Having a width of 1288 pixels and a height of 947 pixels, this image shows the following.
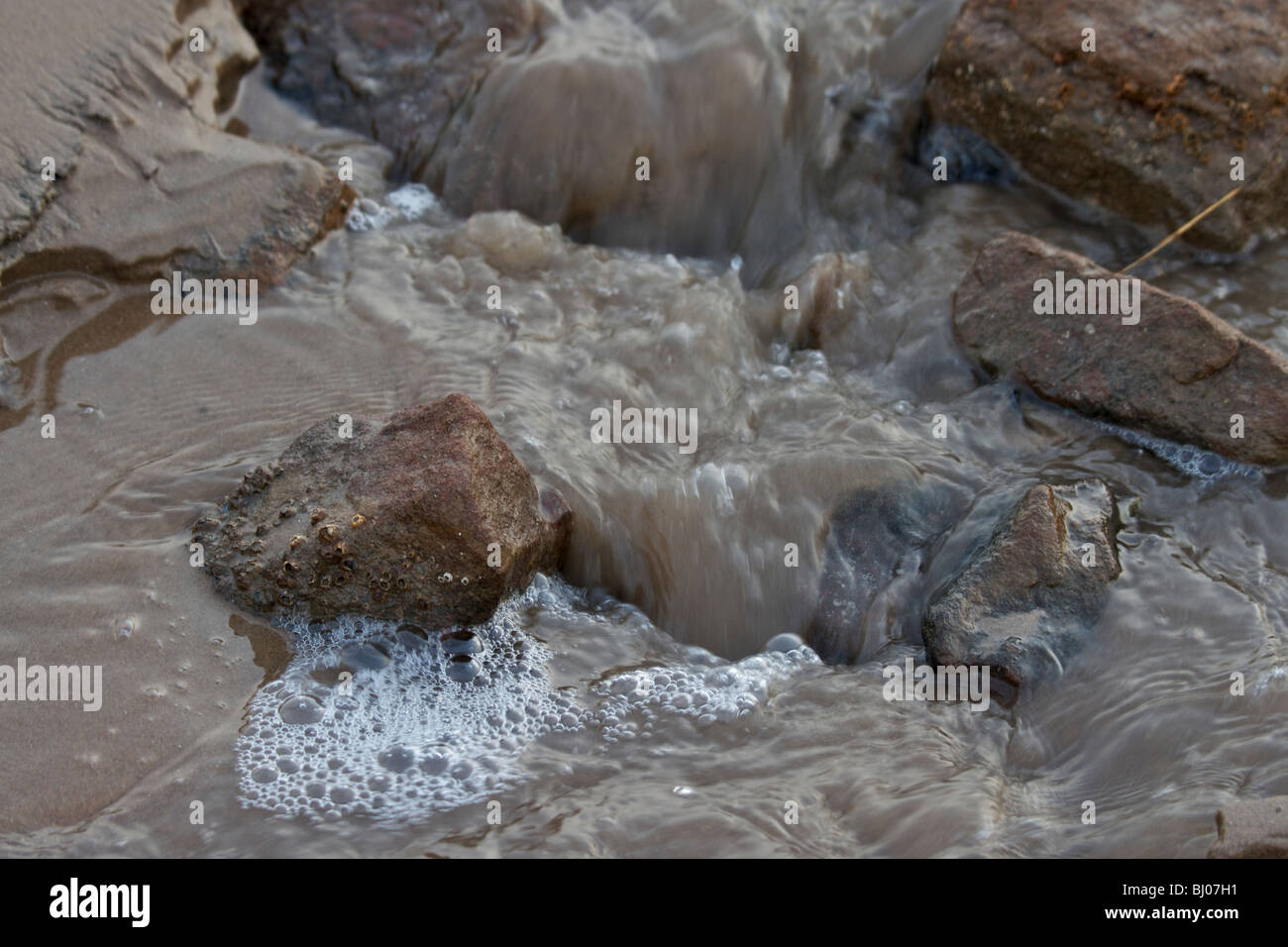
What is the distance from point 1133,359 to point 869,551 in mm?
1159

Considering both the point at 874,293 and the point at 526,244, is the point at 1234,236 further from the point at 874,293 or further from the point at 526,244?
the point at 526,244

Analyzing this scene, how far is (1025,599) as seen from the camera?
333cm

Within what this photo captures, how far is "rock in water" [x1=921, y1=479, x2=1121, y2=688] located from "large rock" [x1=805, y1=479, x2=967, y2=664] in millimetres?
223

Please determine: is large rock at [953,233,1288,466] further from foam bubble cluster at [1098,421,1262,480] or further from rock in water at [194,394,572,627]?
rock in water at [194,394,572,627]

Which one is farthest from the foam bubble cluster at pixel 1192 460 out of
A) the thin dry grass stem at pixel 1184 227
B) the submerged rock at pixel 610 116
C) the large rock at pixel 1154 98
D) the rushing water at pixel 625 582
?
the submerged rock at pixel 610 116

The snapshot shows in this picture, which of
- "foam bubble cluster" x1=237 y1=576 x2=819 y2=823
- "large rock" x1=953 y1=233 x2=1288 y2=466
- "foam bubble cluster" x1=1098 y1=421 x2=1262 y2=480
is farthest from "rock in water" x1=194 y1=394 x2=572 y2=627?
"foam bubble cluster" x1=1098 y1=421 x2=1262 y2=480

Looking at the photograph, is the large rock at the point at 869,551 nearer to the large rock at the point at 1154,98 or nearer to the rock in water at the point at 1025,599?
the rock in water at the point at 1025,599

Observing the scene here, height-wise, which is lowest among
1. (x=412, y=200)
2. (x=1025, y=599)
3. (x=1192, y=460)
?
(x=1025, y=599)

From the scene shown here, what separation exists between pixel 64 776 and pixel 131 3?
3298 millimetres

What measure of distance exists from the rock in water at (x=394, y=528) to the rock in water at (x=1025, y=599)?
1.23 meters

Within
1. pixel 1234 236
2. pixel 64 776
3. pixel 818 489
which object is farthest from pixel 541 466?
pixel 1234 236

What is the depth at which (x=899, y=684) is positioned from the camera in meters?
3.28

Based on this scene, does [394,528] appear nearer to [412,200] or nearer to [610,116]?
[412,200]

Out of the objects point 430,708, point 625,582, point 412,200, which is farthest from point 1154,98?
point 430,708
